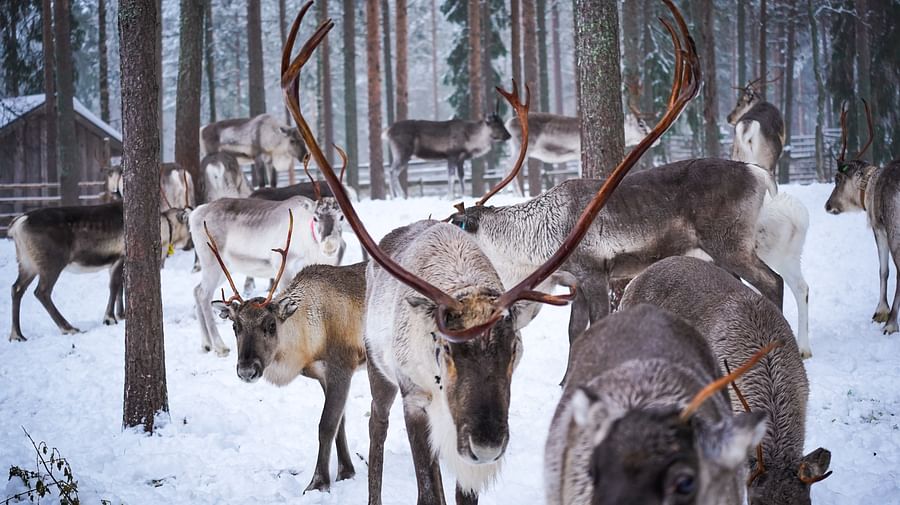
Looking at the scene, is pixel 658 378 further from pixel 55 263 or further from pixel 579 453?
pixel 55 263

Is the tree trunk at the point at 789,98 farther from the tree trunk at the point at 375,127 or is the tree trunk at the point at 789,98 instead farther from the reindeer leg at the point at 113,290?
the reindeer leg at the point at 113,290

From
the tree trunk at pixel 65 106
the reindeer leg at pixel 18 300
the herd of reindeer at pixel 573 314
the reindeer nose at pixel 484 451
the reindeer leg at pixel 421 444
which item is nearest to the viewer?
the herd of reindeer at pixel 573 314

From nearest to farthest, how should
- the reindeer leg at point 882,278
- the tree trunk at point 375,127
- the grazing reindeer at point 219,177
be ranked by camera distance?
the reindeer leg at point 882,278, the grazing reindeer at point 219,177, the tree trunk at point 375,127

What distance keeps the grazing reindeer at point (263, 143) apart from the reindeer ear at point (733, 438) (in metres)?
14.3

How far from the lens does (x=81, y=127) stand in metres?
21.2

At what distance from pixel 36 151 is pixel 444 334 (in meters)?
22.1

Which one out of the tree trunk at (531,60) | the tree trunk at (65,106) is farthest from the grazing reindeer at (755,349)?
the tree trunk at (65,106)

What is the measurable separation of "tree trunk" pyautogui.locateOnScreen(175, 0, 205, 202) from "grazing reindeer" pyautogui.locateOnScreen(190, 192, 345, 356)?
3441mm

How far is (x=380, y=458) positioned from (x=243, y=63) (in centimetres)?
3851

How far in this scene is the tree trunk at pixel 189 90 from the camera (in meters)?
11.3

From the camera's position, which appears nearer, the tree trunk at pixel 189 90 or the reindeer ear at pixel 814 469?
the reindeer ear at pixel 814 469

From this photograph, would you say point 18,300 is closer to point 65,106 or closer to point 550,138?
point 65,106

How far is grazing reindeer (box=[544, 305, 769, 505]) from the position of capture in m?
1.84

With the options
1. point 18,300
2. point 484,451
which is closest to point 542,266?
point 484,451
